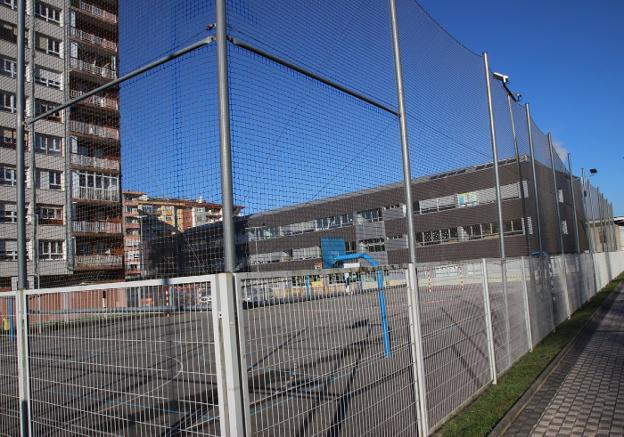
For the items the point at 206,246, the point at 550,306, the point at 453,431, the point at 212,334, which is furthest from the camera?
the point at 550,306

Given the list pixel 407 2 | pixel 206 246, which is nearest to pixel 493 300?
pixel 407 2

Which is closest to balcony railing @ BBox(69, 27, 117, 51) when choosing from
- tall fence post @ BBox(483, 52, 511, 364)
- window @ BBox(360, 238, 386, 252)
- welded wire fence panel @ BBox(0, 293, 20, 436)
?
welded wire fence panel @ BBox(0, 293, 20, 436)

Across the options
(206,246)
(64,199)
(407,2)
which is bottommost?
(206,246)

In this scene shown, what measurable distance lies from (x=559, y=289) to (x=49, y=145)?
1023 cm

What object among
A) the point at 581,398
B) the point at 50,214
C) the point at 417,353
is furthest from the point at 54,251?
the point at 581,398

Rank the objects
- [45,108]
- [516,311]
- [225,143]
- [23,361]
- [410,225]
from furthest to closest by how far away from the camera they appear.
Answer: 1. [516,311]
2. [45,108]
3. [410,225]
4. [23,361]
5. [225,143]

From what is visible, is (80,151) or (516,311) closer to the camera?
(80,151)

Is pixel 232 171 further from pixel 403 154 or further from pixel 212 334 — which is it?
pixel 403 154

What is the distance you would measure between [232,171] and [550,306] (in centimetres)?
883

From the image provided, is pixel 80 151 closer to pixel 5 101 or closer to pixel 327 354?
pixel 327 354

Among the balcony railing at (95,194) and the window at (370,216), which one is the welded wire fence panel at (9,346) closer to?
the balcony railing at (95,194)

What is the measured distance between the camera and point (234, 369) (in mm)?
2207

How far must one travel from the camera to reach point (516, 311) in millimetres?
7094

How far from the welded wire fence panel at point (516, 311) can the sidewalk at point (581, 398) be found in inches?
22.7
